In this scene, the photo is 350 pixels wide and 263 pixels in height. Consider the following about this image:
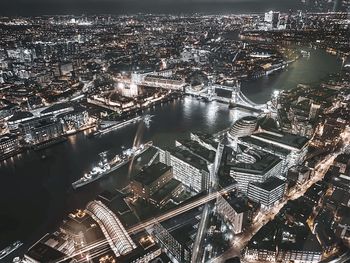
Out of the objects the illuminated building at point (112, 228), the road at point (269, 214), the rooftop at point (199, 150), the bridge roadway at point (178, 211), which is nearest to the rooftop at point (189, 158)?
the rooftop at point (199, 150)

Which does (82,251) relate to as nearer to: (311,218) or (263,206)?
(263,206)

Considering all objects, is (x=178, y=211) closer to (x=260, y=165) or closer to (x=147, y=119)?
(x=260, y=165)

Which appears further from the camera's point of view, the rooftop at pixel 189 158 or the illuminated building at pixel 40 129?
the illuminated building at pixel 40 129

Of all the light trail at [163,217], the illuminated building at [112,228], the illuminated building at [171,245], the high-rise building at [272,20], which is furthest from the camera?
the high-rise building at [272,20]

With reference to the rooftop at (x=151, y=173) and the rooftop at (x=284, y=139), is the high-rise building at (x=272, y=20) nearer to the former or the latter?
the rooftop at (x=284, y=139)

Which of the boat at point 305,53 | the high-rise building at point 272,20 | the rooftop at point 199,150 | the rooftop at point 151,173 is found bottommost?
the rooftop at point 151,173

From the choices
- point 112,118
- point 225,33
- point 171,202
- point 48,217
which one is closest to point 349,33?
point 225,33
